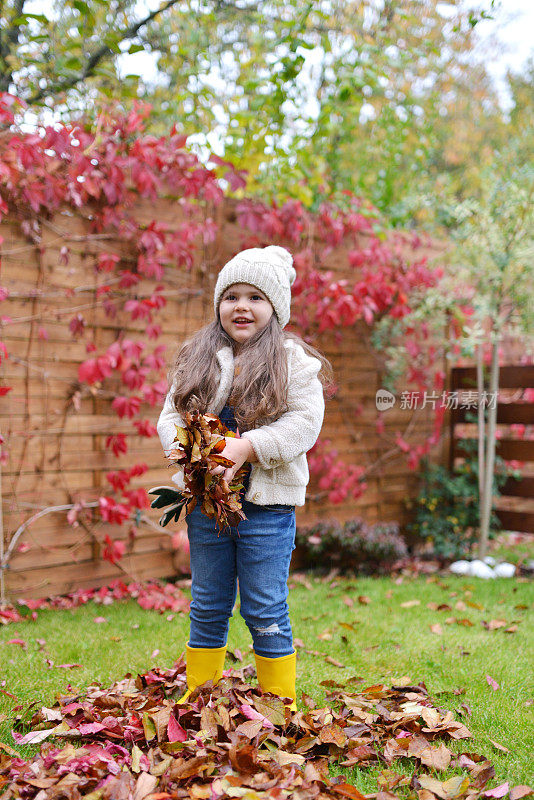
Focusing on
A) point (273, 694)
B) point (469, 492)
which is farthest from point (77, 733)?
point (469, 492)

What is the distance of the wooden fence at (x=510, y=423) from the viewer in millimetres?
4750

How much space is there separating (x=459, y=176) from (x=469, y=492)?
8592 millimetres

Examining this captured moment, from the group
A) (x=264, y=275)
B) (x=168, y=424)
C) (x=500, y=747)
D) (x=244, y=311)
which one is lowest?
(x=500, y=747)

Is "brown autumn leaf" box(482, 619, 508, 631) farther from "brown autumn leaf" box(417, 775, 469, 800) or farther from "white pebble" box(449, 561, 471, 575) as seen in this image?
"brown autumn leaf" box(417, 775, 469, 800)

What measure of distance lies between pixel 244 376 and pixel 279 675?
0.95 metres

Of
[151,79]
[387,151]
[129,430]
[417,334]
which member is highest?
[151,79]

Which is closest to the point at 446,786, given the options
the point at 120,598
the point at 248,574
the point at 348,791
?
the point at 348,791

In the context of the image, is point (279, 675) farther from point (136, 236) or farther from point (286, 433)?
point (136, 236)

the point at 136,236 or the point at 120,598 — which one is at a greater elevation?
the point at 136,236

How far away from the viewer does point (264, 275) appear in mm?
2152

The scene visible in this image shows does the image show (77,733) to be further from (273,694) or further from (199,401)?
(199,401)

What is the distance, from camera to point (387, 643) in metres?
2.94

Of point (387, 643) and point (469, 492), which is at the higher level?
point (469, 492)

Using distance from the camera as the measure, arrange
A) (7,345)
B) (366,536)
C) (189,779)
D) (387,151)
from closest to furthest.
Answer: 1. (189,779)
2. (7,345)
3. (366,536)
4. (387,151)
